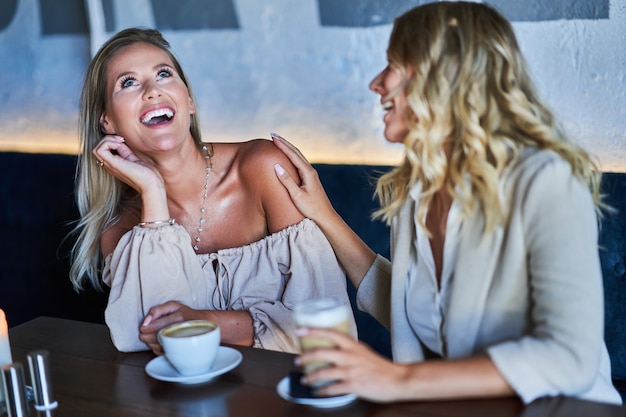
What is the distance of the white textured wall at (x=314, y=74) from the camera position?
2.15m

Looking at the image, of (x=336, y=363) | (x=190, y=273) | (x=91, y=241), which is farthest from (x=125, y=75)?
(x=336, y=363)

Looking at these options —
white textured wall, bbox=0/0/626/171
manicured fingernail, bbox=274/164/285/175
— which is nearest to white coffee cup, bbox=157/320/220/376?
manicured fingernail, bbox=274/164/285/175

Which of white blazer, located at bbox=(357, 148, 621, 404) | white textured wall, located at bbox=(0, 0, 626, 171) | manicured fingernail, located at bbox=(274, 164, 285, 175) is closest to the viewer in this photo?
white blazer, located at bbox=(357, 148, 621, 404)

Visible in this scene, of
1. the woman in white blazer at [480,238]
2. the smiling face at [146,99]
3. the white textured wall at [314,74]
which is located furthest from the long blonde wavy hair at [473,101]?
the white textured wall at [314,74]

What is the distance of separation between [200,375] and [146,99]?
32.2 inches

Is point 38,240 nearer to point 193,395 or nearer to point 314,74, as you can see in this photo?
point 314,74

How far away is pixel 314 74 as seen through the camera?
261 cm

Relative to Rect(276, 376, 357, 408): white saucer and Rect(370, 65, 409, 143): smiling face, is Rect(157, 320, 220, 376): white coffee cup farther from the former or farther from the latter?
Rect(370, 65, 409, 143): smiling face

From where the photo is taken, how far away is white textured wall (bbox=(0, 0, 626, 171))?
7.04 feet

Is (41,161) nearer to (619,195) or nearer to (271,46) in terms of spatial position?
(271,46)

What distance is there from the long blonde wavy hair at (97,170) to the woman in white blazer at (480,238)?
86 cm

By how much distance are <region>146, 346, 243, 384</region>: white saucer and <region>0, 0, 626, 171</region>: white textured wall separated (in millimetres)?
1353

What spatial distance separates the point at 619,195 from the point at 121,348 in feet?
4.10

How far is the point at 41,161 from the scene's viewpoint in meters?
2.83
